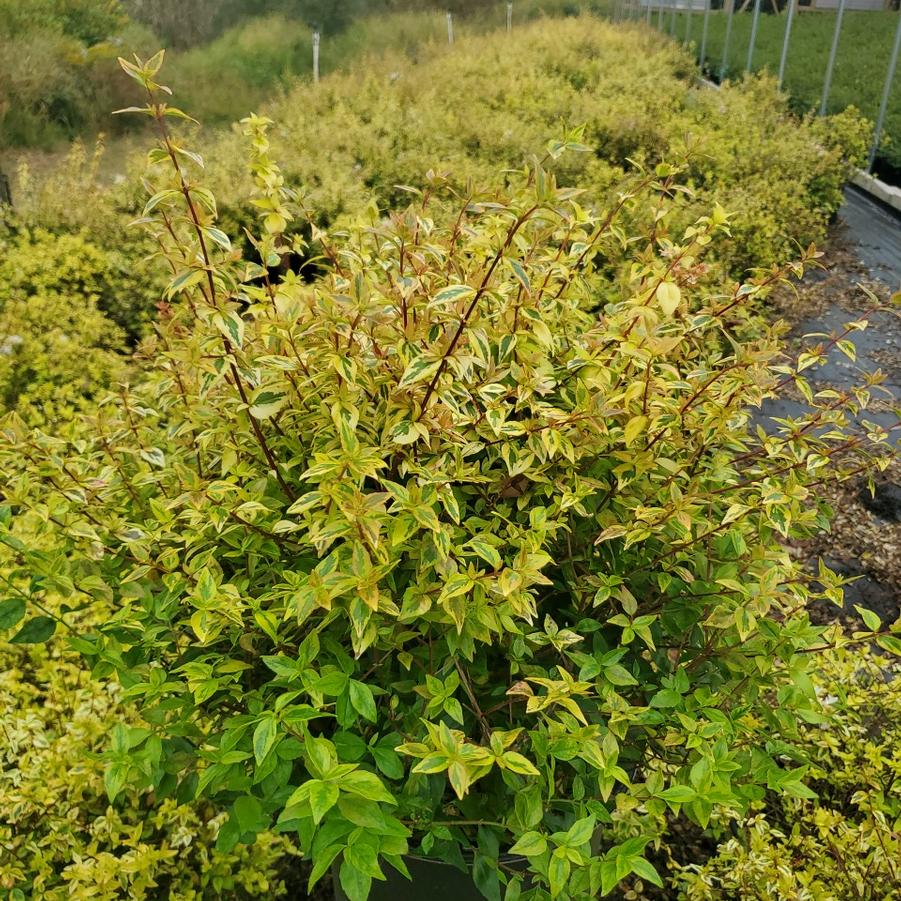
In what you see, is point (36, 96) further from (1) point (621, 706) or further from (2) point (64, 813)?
(1) point (621, 706)

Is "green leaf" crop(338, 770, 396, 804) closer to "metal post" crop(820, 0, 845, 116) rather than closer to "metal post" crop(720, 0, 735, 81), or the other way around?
"metal post" crop(820, 0, 845, 116)

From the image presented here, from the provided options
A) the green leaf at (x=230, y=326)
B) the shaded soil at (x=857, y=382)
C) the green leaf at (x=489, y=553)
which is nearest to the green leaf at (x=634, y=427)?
the green leaf at (x=489, y=553)

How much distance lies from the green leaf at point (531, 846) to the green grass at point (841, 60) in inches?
348

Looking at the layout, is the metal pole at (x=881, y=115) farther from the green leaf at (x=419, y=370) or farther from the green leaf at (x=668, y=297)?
the green leaf at (x=419, y=370)

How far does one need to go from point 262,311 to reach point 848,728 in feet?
6.02

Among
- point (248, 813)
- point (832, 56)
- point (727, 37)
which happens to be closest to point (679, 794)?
point (248, 813)

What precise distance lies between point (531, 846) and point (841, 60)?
12353 mm

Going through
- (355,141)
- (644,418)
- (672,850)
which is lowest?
(672,850)

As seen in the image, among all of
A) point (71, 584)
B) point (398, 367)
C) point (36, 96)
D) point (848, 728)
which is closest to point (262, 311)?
point (398, 367)

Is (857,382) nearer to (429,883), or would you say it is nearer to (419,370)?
(429,883)

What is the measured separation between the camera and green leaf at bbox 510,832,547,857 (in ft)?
3.95

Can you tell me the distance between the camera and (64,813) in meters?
1.96

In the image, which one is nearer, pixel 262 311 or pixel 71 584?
pixel 71 584

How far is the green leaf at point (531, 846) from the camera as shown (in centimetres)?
120
